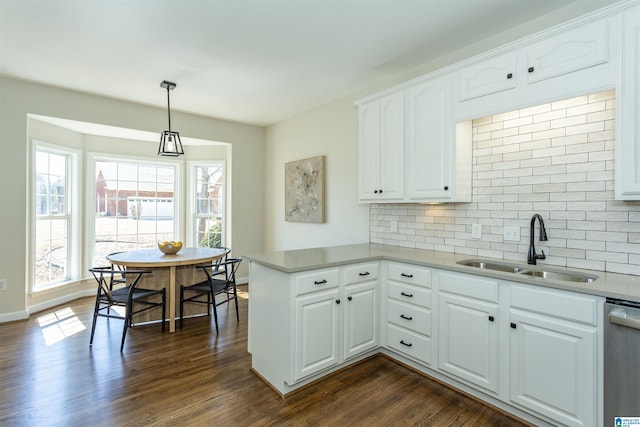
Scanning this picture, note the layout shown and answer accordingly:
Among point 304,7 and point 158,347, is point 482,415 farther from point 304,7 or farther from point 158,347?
point 304,7

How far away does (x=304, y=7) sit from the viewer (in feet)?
7.32

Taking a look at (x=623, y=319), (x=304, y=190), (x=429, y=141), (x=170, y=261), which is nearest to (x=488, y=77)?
(x=429, y=141)

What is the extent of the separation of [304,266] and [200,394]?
113 cm

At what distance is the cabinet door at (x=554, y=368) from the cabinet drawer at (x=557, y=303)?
0.13 feet

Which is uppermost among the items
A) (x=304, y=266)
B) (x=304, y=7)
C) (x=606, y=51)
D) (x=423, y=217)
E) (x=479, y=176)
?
(x=304, y=7)

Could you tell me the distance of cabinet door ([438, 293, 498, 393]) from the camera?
2061 mm

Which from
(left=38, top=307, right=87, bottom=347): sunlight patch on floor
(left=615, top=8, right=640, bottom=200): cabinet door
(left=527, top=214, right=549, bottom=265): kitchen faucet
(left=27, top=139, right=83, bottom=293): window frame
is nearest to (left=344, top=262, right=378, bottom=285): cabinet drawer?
(left=527, top=214, right=549, bottom=265): kitchen faucet

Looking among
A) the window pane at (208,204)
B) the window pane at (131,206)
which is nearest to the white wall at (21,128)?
the window pane at (131,206)

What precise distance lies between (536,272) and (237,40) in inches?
112

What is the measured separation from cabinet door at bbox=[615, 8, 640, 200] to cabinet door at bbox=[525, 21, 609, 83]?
10 centimetres

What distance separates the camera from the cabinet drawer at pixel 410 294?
2.43 meters

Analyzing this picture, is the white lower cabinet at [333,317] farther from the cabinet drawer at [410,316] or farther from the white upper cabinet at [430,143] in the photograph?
the white upper cabinet at [430,143]

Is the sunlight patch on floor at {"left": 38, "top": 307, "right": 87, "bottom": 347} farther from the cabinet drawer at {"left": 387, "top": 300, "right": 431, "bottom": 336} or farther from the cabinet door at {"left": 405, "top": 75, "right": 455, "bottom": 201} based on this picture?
the cabinet door at {"left": 405, "top": 75, "right": 455, "bottom": 201}

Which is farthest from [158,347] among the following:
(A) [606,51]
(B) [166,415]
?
(A) [606,51]
